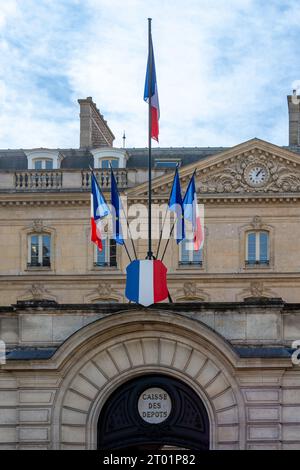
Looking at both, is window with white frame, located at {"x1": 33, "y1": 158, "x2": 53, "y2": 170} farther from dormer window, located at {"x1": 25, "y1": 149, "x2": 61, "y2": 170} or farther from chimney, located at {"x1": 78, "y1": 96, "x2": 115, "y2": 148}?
chimney, located at {"x1": 78, "y1": 96, "x2": 115, "y2": 148}

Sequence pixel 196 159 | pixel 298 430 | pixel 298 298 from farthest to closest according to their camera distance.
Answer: pixel 196 159 < pixel 298 298 < pixel 298 430

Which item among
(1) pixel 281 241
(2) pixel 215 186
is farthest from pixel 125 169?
(1) pixel 281 241

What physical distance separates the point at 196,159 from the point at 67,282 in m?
9.11

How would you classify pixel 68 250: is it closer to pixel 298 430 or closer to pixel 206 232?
pixel 206 232

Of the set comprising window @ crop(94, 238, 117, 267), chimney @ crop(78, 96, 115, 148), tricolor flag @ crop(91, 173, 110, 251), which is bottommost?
tricolor flag @ crop(91, 173, 110, 251)

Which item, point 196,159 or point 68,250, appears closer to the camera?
point 68,250

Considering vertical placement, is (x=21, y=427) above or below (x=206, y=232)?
below

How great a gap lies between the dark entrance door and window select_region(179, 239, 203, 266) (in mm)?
25798

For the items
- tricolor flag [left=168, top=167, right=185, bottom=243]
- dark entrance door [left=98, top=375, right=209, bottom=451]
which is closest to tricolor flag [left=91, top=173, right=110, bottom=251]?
tricolor flag [left=168, top=167, right=185, bottom=243]

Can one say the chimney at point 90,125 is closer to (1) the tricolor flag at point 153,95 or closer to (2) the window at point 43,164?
(2) the window at point 43,164

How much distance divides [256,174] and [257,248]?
320cm

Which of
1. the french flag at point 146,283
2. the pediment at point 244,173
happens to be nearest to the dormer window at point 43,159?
the pediment at point 244,173

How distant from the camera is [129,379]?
83.5 feet

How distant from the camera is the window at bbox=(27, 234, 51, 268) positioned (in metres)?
52.1
